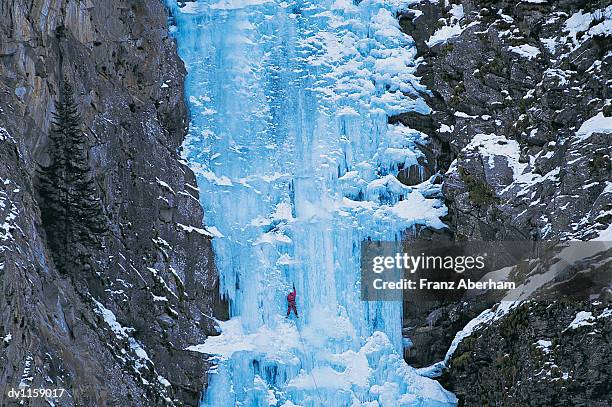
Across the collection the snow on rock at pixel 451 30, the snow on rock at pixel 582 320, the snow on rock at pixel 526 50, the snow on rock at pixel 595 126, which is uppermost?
the snow on rock at pixel 451 30

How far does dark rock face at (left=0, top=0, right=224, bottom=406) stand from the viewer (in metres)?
25.5

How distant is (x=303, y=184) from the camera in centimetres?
3294

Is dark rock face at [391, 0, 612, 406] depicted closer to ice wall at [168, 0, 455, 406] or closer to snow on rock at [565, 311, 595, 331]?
snow on rock at [565, 311, 595, 331]

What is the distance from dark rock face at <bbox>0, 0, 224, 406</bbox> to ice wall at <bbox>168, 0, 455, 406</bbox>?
2.45ft

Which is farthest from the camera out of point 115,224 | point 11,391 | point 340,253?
point 340,253

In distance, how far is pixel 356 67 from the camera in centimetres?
3422

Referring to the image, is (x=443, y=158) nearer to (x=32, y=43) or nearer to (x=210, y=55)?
(x=210, y=55)

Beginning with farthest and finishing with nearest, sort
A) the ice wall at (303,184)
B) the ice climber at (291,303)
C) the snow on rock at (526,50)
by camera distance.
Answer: the snow on rock at (526,50) < the ice climber at (291,303) < the ice wall at (303,184)

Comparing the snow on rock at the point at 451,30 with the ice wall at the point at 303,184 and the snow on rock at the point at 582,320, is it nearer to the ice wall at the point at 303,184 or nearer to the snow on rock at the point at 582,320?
the ice wall at the point at 303,184

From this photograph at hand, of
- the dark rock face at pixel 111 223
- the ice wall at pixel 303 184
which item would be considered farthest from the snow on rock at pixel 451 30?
the dark rock face at pixel 111 223

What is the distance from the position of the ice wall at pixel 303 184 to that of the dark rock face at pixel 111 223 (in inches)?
29.4

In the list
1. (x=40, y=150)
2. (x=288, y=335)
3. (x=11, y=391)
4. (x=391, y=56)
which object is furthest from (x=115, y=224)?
(x=391, y=56)

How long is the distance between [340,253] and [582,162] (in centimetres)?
631

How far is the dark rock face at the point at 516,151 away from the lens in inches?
1150
